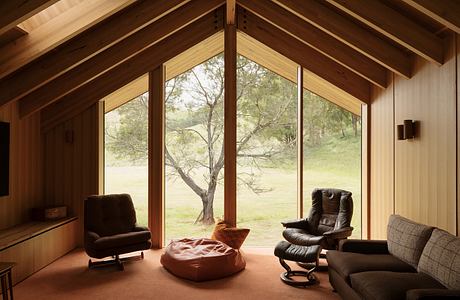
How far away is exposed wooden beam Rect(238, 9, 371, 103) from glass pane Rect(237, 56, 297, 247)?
3.97 ft

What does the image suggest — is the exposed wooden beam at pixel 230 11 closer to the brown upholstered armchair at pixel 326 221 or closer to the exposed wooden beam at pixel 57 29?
the exposed wooden beam at pixel 57 29

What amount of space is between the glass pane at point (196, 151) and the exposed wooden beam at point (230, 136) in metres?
1.32

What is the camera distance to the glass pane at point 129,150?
6.29m

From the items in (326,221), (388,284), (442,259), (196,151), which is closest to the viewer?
(388,284)

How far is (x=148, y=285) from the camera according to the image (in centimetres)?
414

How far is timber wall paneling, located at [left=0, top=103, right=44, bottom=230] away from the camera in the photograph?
485 cm

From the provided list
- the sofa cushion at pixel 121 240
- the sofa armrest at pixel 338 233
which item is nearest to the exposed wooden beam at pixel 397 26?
the sofa armrest at pixel 338 233

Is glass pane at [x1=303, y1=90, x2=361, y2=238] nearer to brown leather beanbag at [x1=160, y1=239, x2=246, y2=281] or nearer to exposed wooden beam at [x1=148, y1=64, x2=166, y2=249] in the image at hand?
brown leather beanbag at [x1=160, y1=239, x2=246, y2=281]

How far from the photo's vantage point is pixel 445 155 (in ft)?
11.8

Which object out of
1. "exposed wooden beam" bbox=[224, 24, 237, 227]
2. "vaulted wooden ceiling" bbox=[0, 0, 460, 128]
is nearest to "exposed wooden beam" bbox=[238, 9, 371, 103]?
"vaulted wooden ceiling" bbox=[0, 0, 460, 128]

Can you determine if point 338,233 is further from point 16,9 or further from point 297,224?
point 16,9

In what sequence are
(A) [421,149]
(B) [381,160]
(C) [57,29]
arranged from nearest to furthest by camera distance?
(C) [57,29]
(A) [421,149]
(B) [381,160]

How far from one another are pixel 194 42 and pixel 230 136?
159 centimetres

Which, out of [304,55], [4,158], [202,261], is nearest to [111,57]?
[4,158]
